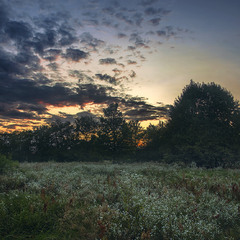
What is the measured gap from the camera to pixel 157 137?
120ft

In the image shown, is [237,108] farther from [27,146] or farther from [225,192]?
[27,146]

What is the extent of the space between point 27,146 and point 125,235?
157ft

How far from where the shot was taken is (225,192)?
8445 millimetres

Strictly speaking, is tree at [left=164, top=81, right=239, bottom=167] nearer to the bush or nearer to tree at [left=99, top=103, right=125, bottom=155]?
tree at [left=99, top=103, right=125, bottom=155]

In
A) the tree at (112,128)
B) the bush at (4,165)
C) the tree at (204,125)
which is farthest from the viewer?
the tree at (112,128)

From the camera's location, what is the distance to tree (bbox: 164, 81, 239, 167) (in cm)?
2645

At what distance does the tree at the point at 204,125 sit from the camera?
26453 mm

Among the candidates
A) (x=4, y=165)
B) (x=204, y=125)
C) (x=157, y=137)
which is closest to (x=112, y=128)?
(x=157, y=137)

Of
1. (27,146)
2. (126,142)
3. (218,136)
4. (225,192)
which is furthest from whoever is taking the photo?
(27,146)

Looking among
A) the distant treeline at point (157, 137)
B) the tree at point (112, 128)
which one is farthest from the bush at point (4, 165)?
the tree at point (112, 128)

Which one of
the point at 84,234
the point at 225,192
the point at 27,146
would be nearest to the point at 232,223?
the point at 225,192

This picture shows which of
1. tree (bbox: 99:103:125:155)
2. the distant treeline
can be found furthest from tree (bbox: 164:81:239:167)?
tree (bbox: 99:103:125:155)

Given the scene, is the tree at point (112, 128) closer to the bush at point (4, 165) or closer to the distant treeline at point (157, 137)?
the distant treeline at point (157, 137)

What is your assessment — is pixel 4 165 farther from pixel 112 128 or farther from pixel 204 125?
pixel 112 128
